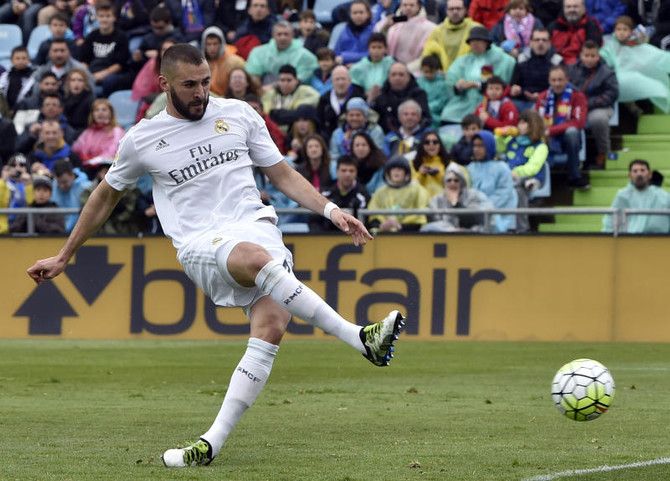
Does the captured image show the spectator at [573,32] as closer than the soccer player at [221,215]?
No

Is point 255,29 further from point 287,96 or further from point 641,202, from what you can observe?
point 641,202

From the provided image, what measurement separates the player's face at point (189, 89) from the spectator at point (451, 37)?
1271 cm

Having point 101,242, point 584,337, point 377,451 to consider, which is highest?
point 377,451

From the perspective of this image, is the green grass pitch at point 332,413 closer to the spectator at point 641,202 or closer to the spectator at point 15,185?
the spectator at point 641,202

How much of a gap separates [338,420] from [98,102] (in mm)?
10899

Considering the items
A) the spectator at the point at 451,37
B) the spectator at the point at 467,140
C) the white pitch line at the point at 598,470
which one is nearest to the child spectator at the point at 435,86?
the spectator at the point at 451,37

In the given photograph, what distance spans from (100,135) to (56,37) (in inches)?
140

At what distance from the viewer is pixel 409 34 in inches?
796

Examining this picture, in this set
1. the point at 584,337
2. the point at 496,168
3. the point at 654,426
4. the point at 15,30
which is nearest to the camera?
the point at 654,426

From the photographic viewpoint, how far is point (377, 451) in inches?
297

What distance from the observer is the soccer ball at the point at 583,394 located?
773 centimetres

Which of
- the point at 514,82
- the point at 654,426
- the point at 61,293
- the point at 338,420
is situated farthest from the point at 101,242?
the point at 654,426

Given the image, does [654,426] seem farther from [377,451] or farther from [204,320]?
[204,320]

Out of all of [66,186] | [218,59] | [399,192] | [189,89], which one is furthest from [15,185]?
[189,89]
